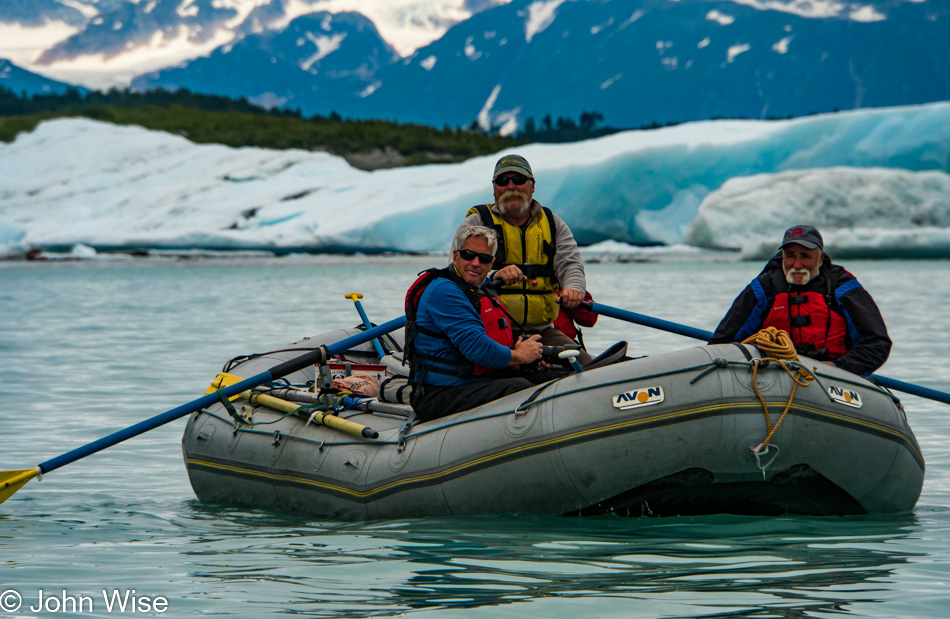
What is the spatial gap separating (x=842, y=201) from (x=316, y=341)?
2116 cm

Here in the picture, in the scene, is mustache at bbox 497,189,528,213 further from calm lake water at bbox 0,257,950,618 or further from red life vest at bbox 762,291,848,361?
calm lake water at bbox 0,257,950,618

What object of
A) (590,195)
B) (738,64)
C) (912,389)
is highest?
(738,64)

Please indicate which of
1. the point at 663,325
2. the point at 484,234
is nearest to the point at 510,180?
the point at 484,234

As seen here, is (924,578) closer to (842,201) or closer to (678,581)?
(678,581)

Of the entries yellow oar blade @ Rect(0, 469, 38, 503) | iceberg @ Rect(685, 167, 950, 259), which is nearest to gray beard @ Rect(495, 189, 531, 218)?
yellow oar blade @ Rect(0, 469, 38, 503)

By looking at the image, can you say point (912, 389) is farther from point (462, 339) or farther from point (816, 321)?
point (462, 339)

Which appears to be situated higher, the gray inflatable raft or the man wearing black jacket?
the man wearing black jacket

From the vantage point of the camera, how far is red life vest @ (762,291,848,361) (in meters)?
4.39

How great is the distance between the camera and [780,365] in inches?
154

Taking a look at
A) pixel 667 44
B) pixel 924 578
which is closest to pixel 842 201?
pixel 924 578

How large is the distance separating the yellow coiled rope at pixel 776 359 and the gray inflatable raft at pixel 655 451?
0.01 meters

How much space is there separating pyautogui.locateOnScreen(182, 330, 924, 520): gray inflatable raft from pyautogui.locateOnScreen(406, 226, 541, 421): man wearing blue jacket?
10 centimetres

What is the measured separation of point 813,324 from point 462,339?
1.53 m

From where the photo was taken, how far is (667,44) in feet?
598
